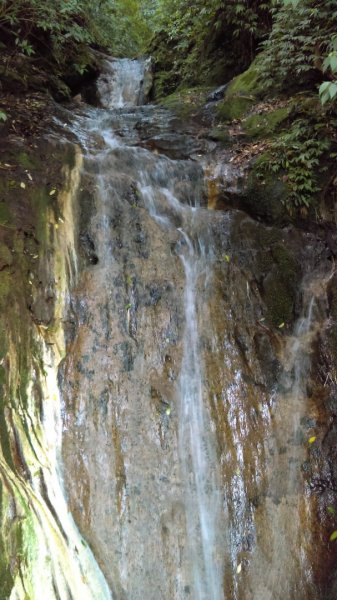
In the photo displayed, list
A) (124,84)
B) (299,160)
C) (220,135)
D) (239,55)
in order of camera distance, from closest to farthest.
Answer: (299,160)
(220,135)
(239,55)
(124,84)

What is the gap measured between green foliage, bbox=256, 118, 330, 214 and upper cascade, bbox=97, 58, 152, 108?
576 centimetres

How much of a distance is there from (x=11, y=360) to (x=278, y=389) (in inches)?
116

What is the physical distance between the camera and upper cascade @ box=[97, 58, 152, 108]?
10.5 metres

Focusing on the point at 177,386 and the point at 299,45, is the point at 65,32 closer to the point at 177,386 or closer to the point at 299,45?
the point at 299,45

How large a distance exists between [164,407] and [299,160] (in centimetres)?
378

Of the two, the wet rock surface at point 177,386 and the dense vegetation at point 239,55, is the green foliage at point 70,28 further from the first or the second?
the wet rock surface at point 177,386

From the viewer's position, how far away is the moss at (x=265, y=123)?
6.46 m

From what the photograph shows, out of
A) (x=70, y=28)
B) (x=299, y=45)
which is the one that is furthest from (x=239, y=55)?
(x=70, y=28)

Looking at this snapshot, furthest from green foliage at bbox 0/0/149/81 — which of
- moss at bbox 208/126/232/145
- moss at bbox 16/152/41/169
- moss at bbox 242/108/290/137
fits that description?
moss at bbox 242/108/290/137

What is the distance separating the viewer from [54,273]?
4.64 m

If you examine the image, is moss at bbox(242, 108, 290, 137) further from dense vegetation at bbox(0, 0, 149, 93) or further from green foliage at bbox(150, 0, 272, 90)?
dense vegetation at bbox(0, 0, 149, 93)

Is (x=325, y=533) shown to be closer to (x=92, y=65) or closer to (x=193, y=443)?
(x=193, y=443)

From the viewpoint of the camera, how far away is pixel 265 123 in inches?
263

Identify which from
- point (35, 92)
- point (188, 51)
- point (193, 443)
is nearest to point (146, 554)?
point (193, 443)
